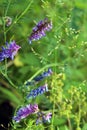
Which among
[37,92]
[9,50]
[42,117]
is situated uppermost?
[9,50]

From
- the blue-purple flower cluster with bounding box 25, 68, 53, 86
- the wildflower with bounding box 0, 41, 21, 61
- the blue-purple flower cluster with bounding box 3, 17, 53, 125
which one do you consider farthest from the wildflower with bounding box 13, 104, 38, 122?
the wildflower with bounding box 0, 41, 21, 61

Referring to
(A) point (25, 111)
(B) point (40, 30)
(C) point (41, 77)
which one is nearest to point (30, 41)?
(B) point (40, 30)

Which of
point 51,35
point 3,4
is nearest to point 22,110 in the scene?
point 3,4

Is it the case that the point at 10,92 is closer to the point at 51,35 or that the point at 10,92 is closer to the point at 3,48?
the point at 51,35

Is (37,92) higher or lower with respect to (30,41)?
lower

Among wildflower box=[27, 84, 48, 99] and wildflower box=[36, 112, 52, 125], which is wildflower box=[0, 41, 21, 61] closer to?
wildflower box=[27, 84, 48, 99]

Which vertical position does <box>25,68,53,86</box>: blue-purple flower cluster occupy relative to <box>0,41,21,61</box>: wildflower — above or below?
below

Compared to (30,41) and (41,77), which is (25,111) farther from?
(30,41)

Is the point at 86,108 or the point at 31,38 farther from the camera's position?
the point at 86,108
